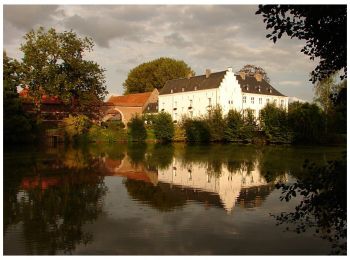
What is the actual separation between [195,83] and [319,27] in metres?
60.6

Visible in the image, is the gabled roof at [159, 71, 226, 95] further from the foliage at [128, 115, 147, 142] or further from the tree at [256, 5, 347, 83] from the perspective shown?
the tree at [256, 5, 347, 83]

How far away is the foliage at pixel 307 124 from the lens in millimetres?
42938

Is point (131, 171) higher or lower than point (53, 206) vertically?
higher

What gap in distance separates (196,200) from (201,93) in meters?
52.1

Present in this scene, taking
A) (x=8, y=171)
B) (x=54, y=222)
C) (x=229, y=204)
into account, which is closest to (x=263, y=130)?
(x=8, y=171)

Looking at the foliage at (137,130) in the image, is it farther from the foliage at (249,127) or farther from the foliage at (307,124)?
the foliage at (307,124)

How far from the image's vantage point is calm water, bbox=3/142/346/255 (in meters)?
7.96

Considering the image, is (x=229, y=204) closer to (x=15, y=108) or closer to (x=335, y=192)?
(x=335, y=192)

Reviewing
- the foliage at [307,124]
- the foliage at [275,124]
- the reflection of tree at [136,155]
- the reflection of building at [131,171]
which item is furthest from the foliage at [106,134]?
the reflection of building at [131,171]

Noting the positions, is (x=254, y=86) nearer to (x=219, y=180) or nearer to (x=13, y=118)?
(x=13, y=118)

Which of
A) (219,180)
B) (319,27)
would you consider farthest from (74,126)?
(319,27)

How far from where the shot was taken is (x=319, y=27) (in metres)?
5.88

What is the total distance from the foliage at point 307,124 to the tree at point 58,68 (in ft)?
81.5

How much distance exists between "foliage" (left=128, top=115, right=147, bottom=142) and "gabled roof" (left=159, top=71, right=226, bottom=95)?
14.5m
